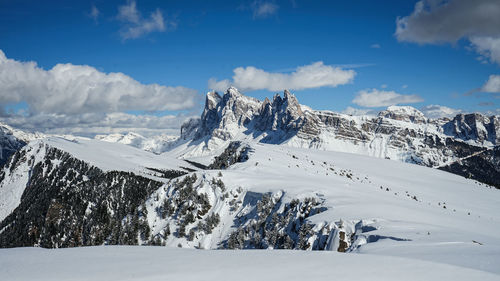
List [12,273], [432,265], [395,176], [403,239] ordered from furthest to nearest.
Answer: [395,176]
[403,239]
[12,273]
[432,265]

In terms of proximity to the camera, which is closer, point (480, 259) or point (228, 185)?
point (480, 259)

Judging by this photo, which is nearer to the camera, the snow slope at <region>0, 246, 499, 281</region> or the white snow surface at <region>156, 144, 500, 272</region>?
the snow slope at <region>0, 246, 499, 281</region>

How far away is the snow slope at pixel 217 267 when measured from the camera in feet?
31.7

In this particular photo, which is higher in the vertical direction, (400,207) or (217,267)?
(400,207)

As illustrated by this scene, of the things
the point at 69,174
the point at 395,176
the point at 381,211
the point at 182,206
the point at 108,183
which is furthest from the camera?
the point at 69,174

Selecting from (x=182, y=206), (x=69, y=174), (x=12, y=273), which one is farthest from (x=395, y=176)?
(x=69, y=174)

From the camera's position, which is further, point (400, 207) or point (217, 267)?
point (400, 207)

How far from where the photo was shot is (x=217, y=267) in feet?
→ 36.0

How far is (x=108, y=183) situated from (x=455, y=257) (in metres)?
152

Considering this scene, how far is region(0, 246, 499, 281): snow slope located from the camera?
9.67 m

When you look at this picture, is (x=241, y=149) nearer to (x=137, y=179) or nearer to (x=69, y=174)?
(x=137, y=179)

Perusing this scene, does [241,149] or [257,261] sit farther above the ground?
[241,149]

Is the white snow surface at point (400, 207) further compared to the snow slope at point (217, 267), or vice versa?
the white snow surface at point (400, 207)

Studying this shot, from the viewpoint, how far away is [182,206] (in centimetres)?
4009
